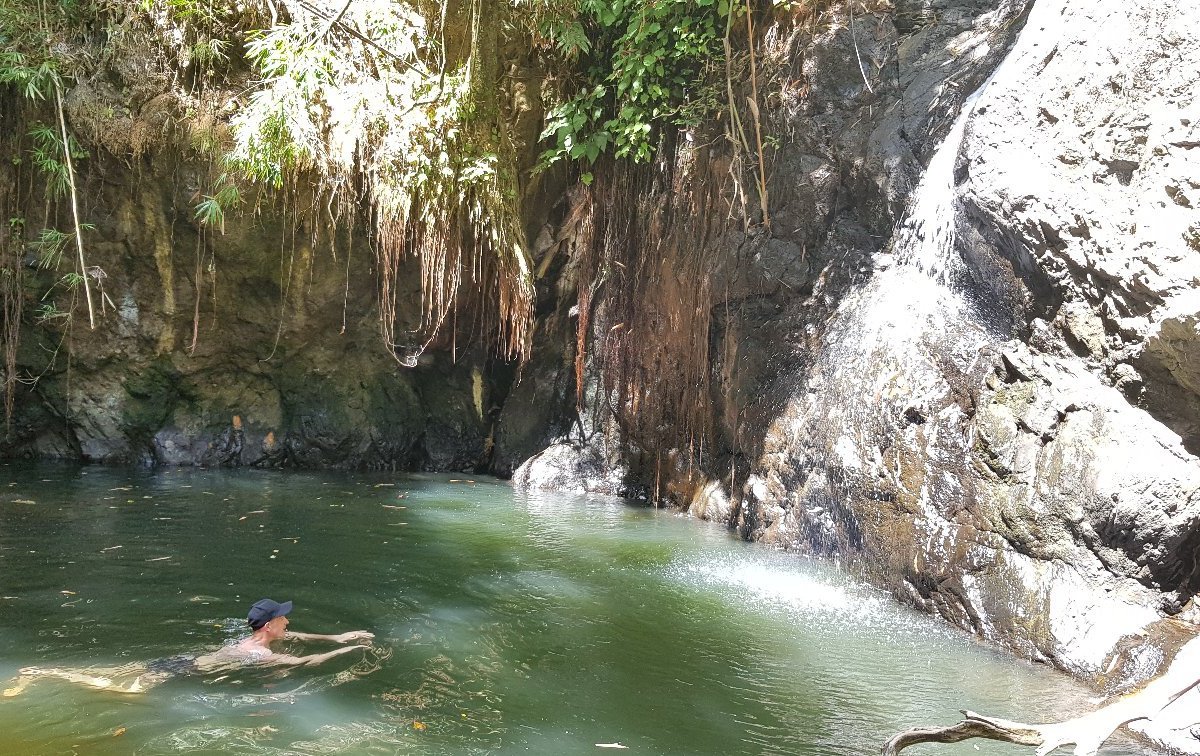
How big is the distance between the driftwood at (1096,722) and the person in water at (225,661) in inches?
119

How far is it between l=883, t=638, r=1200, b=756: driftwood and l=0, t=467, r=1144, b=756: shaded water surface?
1.78m

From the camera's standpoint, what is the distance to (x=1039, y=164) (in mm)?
5379

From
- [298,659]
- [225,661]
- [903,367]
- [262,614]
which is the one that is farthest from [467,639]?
[903,367]

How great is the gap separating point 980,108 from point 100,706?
247 inches

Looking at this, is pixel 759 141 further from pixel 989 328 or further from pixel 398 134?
pixel 398 134

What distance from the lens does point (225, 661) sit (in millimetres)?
3631

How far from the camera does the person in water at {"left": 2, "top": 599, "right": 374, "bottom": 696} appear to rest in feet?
→ 11.0

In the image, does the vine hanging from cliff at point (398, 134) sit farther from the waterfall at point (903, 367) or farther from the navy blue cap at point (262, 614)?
the navy blue cap at point (262, 614)

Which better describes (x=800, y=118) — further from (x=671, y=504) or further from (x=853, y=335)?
(x=671, y=504)

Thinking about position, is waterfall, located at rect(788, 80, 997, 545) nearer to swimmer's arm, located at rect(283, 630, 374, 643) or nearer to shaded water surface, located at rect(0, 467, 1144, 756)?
shaded water surface, located at rect(0, 467, 1144, 756)

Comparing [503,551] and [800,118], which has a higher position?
[800,118]

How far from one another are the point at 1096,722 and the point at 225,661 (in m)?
3.38

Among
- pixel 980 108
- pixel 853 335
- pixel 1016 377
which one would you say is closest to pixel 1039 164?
pixel 980 108

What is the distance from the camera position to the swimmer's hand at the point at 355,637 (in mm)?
4023
